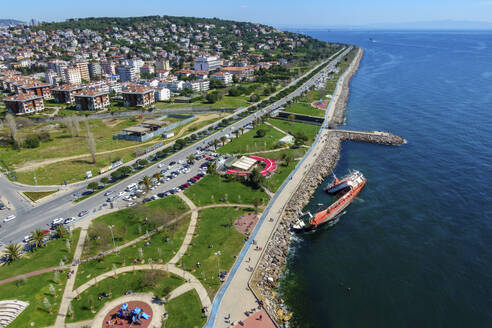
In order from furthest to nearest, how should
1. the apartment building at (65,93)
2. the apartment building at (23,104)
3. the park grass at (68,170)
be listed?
1. the apartment building at (65,93)
2. the apartment building at (23,104)
3. the park grass at (68,170)

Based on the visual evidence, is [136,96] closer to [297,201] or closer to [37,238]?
[37,238]

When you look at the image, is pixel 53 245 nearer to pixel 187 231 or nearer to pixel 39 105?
pixel 187 231

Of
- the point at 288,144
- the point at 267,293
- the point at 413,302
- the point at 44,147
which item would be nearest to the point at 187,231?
the point at 267,293

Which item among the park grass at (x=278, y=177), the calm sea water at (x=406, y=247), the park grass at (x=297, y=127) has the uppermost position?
the park grass at (x=297, y=127)

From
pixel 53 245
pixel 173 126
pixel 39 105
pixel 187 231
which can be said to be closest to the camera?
pixel 53 245

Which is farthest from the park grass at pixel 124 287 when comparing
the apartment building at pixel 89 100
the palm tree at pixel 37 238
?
the apartment building at pixel 89 100

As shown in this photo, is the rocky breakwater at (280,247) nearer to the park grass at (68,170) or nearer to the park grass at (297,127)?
the park grass at (297,127)
